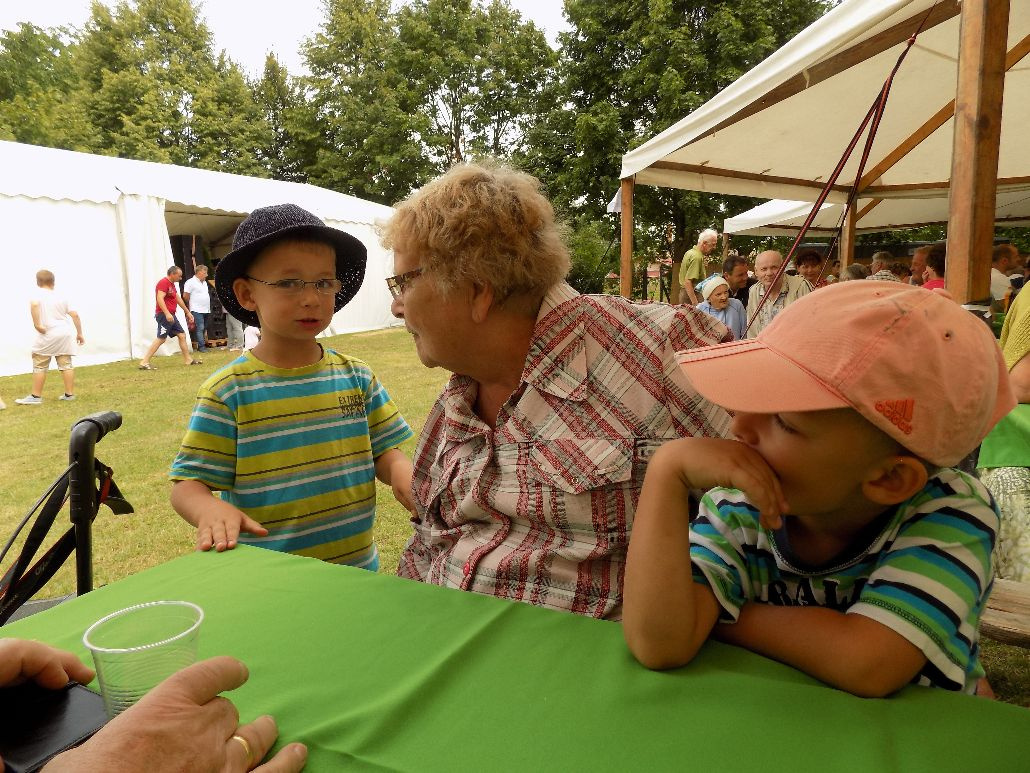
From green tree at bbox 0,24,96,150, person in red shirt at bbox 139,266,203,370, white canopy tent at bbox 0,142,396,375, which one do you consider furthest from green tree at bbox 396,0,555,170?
person in red shirt at bbox 139,266,203,370

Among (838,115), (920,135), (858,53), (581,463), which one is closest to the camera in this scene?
(581,463)

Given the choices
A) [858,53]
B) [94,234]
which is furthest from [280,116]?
[858,53]

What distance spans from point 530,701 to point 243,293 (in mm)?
1731

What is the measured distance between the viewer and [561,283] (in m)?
1.69

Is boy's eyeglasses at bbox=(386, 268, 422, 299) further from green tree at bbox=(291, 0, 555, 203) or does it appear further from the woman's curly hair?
green tree at bbox=(291, 0, 555, 203)

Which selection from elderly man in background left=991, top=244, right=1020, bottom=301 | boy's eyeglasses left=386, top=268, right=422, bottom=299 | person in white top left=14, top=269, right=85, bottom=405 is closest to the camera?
boy's eyeglasses left=386, top=268, right=422, bottom=299

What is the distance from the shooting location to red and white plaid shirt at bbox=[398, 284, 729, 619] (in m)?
1.40

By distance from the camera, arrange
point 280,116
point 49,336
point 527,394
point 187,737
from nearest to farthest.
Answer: point 187,737 → point 527,394 → point 49,336 → point 280,116

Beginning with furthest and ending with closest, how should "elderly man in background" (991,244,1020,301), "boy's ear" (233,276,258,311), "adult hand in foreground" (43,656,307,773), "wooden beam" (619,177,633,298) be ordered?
"elderly man in background" (991,244,1020,301) < "wooden beam" (619,177,633,298) < "boy's ear" (233,276,258,311) < "adult hand in foreground" (43,656,307,773)

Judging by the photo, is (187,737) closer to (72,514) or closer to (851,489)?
(851,489)

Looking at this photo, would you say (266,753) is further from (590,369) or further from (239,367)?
(239,367)

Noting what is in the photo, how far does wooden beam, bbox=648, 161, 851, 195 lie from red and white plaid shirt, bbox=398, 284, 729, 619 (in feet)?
17.2

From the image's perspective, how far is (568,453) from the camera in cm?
144

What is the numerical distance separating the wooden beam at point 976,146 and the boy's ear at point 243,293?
251 centimetres
